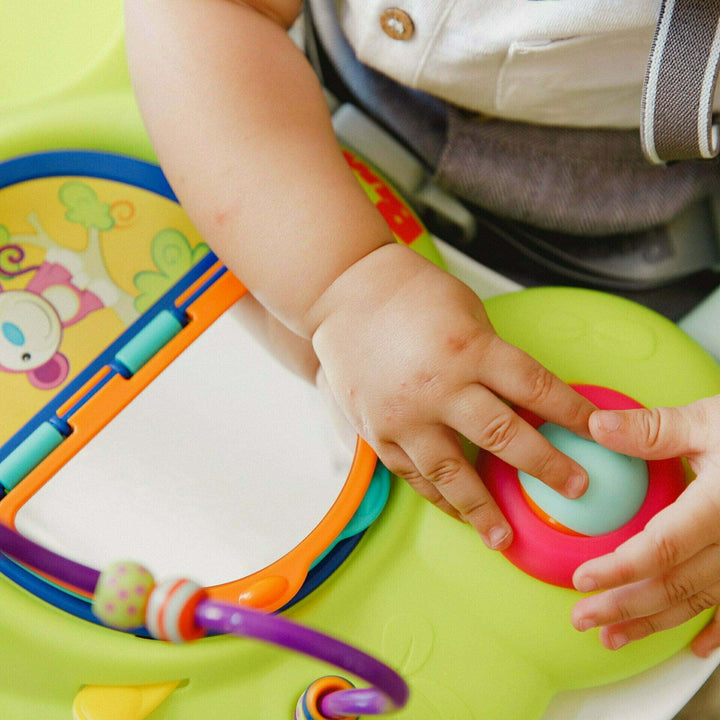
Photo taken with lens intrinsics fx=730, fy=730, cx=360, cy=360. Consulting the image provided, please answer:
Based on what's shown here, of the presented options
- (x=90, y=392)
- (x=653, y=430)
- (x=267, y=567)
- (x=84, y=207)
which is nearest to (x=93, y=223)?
(x=84, y=207)

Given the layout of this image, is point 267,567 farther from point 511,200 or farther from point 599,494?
point 511,200

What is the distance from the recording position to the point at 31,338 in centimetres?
40

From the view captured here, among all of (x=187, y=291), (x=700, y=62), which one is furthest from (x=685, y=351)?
(x=187, y=291)

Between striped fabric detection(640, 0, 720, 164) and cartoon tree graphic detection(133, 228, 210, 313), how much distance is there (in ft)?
0.84

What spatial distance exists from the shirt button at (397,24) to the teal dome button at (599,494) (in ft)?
0.78

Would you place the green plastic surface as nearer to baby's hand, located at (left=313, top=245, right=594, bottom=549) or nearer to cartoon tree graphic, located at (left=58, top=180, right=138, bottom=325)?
baby's hand, located at (left=313, top=245, right=594, bottom=549)

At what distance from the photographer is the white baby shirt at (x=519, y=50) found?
0.38 metres

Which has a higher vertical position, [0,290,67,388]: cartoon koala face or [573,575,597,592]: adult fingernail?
[0,290,67,388]: cartoon koala face

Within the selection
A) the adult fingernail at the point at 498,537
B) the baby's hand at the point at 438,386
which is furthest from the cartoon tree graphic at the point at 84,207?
the adult fingernail at the point at 498,537

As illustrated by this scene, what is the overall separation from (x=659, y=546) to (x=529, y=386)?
0.30ft

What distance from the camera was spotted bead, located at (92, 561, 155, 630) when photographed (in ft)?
0.64

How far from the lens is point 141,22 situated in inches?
15.5

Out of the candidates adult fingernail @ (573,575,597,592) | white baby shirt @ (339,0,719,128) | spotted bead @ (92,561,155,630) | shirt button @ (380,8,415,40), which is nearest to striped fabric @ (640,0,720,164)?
white baby shirt @ (339,0,719,128)

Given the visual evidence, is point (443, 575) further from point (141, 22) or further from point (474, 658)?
point (141, 22)
